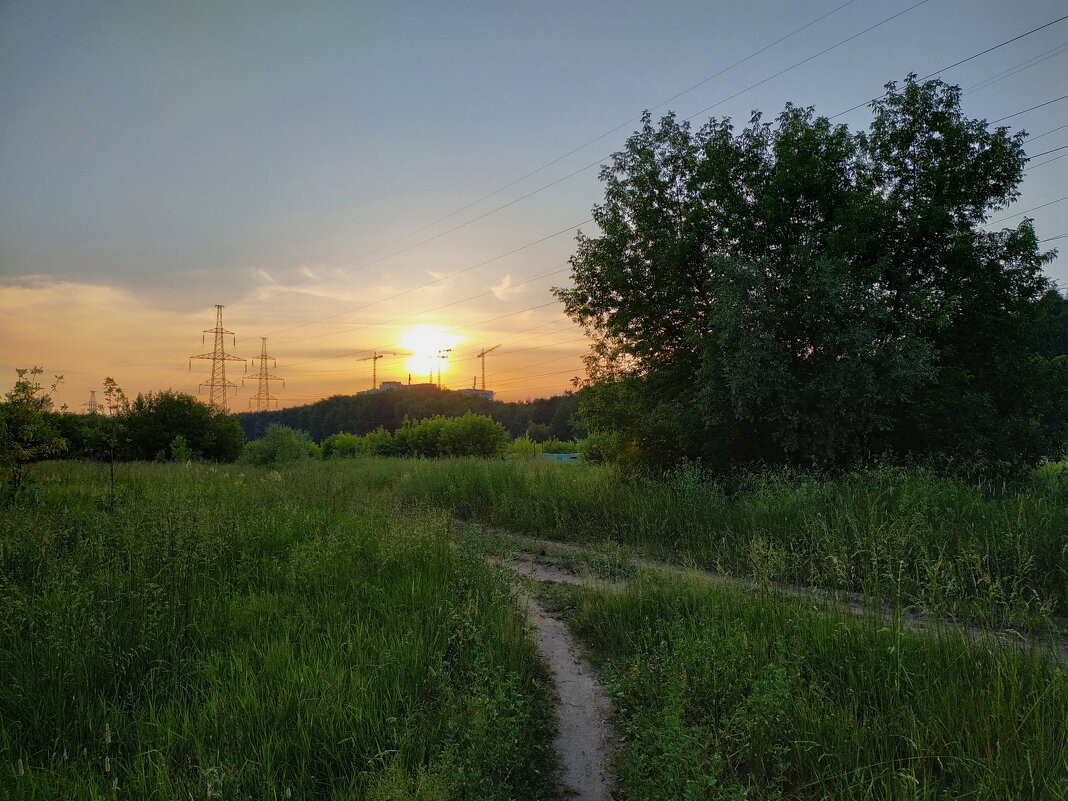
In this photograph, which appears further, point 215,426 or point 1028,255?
point 215,426

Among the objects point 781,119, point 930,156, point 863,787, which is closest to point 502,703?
point 863,787

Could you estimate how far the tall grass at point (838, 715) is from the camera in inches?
115

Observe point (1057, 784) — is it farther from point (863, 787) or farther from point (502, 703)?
point (502, 703)

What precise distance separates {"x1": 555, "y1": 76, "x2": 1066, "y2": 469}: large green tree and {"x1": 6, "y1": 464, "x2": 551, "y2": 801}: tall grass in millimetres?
9088

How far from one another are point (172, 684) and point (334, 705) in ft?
4.89

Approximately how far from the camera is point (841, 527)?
295 inches

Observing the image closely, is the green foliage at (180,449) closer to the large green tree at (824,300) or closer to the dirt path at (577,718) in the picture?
the large green tree at (824,300)

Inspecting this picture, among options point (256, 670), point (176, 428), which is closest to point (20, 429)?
point (256, 670)

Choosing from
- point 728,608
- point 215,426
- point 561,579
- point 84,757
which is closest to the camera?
point 84,757

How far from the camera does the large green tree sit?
40.5 feet

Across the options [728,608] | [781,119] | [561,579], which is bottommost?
[561,579]

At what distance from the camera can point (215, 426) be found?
3306cm

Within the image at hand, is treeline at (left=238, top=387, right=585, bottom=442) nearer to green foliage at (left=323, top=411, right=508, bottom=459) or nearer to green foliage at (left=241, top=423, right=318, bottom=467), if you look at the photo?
green foliage at (left=323, top=411, right=508, bottom=459)

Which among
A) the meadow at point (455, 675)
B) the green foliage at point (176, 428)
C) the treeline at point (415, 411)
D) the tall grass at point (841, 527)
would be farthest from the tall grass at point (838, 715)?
the treeline at point (415, 411)
